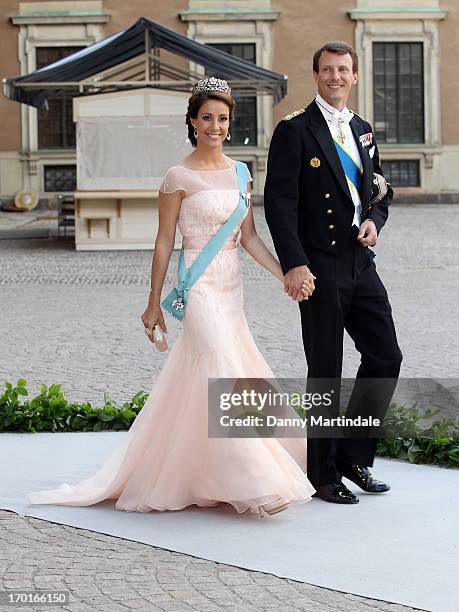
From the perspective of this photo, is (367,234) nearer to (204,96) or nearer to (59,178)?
(204,96)

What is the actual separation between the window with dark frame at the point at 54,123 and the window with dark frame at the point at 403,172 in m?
8.01

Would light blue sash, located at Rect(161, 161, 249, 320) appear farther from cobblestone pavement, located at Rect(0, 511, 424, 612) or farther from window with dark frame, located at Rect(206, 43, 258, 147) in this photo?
window with dark frame, located at Rect(206, 43, 258, 147)

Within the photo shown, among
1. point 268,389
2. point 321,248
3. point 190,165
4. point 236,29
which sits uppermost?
point 236,29

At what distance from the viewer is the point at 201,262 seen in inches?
218

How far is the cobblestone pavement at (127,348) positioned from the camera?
4355 mm

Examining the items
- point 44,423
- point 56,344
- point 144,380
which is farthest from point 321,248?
point 56,344

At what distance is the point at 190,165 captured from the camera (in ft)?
18.4

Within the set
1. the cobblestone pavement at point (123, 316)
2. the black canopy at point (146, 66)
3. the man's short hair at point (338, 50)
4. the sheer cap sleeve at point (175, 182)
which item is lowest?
the cobblestone pavement at point (123, 316)

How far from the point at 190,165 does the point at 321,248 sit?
26.3 inches

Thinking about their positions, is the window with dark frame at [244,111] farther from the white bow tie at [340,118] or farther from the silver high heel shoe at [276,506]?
the silver high heel shoe at [276,506]

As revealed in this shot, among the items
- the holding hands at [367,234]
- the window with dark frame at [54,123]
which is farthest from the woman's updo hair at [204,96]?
the window with dark frame at [54,123]

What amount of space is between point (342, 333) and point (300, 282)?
342 millimetres

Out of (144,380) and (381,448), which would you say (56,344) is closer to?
(144,380)

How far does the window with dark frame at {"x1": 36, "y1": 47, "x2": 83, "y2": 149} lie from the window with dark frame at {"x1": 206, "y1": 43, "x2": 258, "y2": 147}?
154 inches
